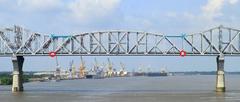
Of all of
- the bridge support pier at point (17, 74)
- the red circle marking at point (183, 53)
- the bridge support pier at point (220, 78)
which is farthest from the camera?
the bridge support pier at point (17, 74)

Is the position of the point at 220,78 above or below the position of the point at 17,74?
below

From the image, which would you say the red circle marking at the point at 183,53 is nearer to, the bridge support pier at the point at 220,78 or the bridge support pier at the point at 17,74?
the bridge support pier at the point at 220,78

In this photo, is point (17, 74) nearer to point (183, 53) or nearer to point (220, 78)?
point (183, 53)

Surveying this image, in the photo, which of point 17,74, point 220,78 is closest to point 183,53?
point 220,78

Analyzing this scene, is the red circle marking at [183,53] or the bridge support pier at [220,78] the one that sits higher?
the red circle marking at [183,53]

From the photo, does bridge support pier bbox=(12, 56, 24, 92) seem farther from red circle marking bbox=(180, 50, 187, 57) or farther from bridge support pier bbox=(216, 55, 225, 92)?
bridge support pier bbox=(216, 55, 225, 92)

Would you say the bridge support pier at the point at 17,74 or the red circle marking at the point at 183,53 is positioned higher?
the red circle marking at the point at 183,53

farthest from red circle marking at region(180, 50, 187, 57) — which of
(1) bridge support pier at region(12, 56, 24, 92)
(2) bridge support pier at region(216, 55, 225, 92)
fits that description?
(1) bridge support pier at region(12, 56, 24, 92)

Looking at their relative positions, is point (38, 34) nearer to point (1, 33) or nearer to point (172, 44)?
point (1, 33)

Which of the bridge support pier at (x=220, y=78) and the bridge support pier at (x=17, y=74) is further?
the bridge support pier at (x=17, y=74)

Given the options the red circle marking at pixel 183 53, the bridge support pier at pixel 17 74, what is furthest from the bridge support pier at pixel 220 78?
the bridge support pier at pixel 17 74

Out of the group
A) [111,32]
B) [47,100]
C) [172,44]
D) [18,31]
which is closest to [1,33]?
[18,31]

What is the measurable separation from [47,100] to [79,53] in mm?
46325

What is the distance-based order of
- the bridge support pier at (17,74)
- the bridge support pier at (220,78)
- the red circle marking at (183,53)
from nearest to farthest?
the bridge support pier at (220,78)
the red circle marking at (183,53)
the bridge support pier at (17,74)
